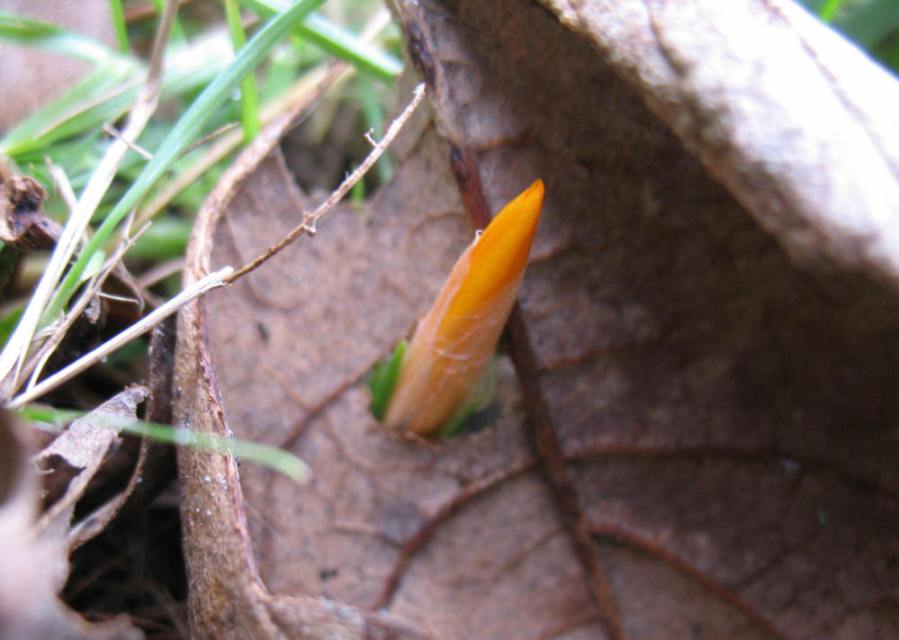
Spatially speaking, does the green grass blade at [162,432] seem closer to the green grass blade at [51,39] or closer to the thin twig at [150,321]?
the thin twig at [150,321]

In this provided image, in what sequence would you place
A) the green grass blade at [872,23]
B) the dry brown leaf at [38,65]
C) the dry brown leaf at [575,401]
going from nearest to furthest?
the dry brown leaf at [575,401] → the dry brown leaf at [38,65] → the green grass blade at [872,23]

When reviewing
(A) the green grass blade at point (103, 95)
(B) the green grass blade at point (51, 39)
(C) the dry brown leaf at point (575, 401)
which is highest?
(B) the green grass blade at point (51, 39)

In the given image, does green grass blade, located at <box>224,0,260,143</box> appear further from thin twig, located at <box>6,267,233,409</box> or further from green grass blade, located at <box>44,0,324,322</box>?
thin twig, located at <box>6,267,233,409</box>

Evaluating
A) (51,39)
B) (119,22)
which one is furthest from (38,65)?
(119,22)

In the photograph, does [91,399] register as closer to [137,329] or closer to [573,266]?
[137,329]

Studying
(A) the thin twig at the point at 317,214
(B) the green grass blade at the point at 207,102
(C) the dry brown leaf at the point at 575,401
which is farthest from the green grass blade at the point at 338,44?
(A) the thin twig at the point at 317,214
